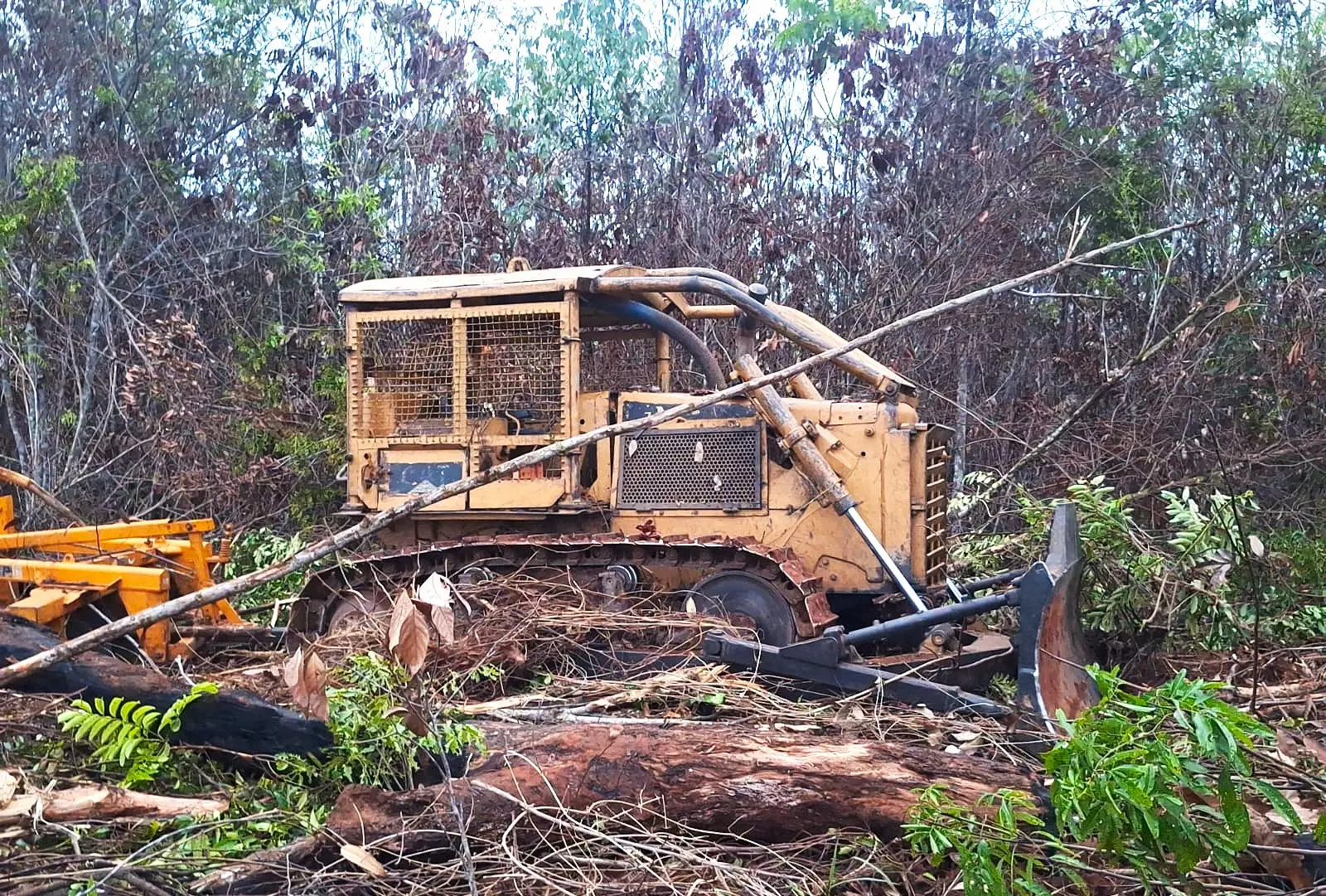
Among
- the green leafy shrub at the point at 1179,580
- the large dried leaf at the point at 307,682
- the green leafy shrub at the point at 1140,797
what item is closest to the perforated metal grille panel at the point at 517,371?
the green leafy shrub at the point at 1179,580

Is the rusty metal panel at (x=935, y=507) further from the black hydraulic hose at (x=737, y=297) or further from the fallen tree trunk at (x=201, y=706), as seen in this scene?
the fallen tree trunk at (x=201, y=706)

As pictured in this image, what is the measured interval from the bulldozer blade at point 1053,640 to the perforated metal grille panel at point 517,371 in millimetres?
2923

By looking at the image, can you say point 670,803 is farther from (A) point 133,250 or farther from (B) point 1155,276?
(A) point 133,250

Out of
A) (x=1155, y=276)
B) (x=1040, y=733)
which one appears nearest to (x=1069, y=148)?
(x=1155, y=276)

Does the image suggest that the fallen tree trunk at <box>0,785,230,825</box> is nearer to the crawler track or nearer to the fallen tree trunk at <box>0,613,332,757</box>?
the fallen tree trunk at <box>0,613,332,757</box>

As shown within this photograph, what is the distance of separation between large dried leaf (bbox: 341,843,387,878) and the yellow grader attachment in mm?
3163

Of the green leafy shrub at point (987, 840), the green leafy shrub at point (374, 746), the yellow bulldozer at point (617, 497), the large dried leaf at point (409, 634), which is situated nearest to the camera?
the green leafy shrub at point (987, 840)

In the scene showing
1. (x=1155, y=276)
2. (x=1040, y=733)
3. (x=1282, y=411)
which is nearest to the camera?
(x=1040, y=733)

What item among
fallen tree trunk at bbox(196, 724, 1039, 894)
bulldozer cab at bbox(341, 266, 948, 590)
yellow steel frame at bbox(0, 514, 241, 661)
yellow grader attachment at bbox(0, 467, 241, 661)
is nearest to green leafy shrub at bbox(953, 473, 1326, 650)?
bulldozer cab at bbox(341, 266, 948, 590)

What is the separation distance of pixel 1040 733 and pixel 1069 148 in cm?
936

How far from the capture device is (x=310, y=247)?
13328 millimetres

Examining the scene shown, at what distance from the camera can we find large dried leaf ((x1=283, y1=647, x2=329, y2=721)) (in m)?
3.83

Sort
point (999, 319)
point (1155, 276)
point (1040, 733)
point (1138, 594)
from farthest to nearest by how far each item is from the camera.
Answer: point (999, 319) → point (1155, 276) → point (1138, 594) → point (1040, 733)

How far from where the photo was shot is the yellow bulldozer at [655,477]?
22.4 feet
